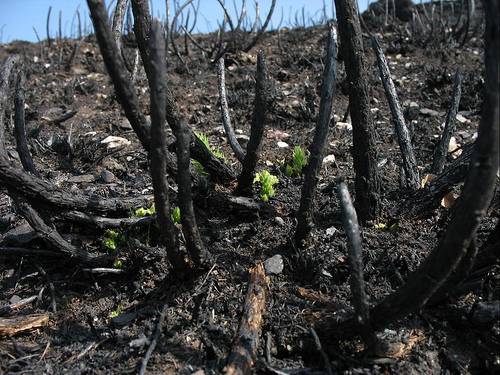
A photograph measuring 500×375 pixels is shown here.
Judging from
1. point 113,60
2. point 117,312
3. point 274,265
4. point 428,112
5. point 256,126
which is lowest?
point 117,312

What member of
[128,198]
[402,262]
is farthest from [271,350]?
[128,198]

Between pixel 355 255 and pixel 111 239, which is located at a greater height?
pixel 355 255

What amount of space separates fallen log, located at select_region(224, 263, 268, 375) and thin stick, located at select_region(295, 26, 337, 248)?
35 cm

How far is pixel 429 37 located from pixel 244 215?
4.96 m

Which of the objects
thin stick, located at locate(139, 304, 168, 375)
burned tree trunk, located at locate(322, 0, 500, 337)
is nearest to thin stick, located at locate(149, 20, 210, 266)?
thin stick, located at locate(139, 304, 168, 375)

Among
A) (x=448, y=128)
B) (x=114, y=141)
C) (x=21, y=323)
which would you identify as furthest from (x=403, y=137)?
(x=114, y=141)

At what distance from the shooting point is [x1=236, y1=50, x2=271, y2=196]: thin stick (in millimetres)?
2475

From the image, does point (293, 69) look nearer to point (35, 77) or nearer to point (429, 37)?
point (429, 37)

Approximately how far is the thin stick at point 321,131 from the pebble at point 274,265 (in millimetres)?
211

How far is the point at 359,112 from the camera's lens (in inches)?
91.9

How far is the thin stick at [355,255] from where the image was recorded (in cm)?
156

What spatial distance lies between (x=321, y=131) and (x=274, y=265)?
2.15 ft

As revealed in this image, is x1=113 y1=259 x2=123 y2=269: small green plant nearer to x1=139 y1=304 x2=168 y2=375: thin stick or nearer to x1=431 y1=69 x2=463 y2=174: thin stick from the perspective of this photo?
x1=139 y1=304 x2=168 y2=375: thin stick

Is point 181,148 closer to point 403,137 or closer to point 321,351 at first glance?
point 321,351
